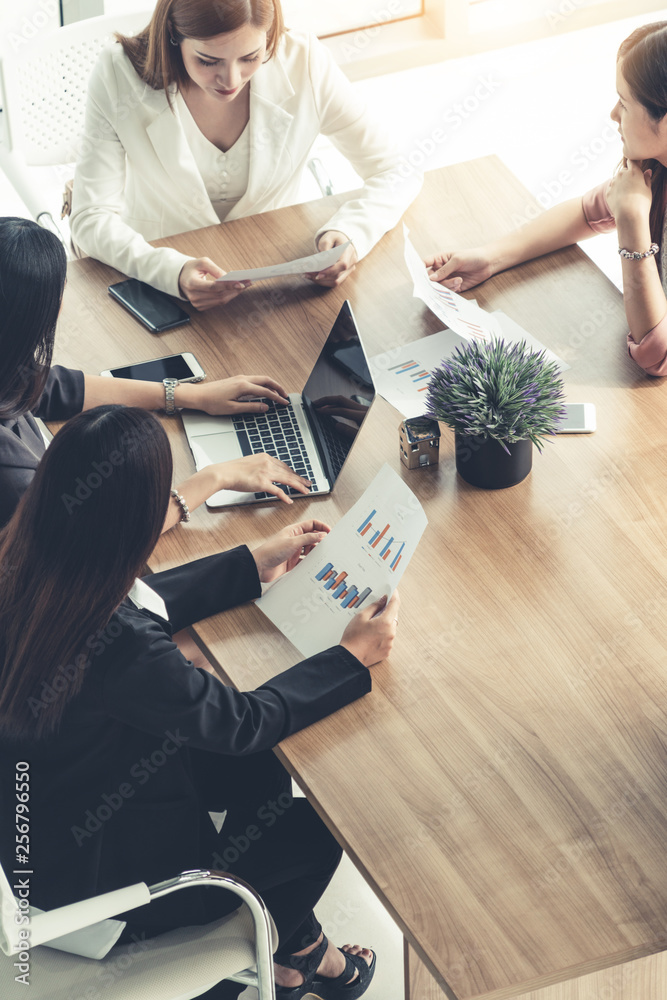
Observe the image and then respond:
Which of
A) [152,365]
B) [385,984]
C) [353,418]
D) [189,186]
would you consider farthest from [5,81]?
[385,984]

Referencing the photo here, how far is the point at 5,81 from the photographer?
2654 mm

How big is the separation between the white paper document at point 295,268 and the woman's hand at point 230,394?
0.24 m

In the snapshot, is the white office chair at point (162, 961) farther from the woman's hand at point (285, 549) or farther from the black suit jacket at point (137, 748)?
the woman's hand at point (285, 549)

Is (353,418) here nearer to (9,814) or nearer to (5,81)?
(9,814)

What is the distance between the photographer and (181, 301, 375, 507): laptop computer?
5.38 feet

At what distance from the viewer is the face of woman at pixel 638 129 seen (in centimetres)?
184

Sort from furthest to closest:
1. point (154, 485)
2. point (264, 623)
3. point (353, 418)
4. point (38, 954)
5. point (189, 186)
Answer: point (189, 186) < point (353, 418) < point (264, 623) < point (38, 954) < point (154, 485)

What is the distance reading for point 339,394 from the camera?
1.67m

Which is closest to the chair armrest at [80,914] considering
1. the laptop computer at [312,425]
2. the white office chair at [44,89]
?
the laptop computer at [312,425]

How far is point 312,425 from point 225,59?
2.87ft

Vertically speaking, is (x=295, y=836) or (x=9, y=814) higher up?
(x=9, y=814)

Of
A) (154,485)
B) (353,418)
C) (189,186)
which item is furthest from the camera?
(189,186)

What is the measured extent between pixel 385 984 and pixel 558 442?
1.08 m

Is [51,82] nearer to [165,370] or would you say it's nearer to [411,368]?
[165,370]
